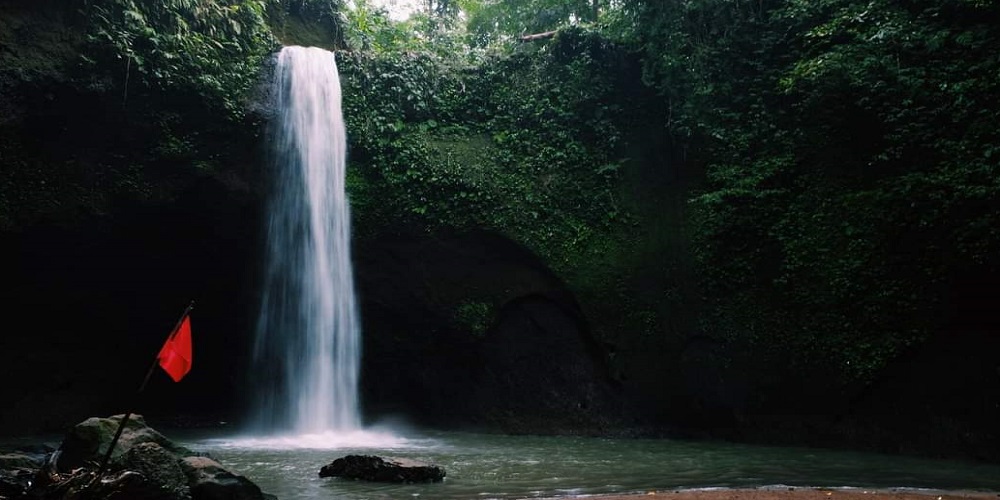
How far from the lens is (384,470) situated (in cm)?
746

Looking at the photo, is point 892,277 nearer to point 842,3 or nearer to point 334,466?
point 842,3

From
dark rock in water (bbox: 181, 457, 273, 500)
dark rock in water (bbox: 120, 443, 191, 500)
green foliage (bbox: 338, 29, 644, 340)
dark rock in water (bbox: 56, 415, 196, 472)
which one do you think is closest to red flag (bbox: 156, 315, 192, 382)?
dark rock in water (bbox: 120, 443, 191, 500)

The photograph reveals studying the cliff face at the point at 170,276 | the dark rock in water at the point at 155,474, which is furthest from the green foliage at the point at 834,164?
the dark rock in water at the point at 155,474

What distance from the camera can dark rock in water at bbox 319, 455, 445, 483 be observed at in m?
7.39

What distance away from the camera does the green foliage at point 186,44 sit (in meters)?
12.5

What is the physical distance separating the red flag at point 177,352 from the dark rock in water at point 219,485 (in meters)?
1.09

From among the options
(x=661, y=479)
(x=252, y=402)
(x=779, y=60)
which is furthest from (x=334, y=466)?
(x=779, y=60)

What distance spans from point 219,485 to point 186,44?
955 centimetres

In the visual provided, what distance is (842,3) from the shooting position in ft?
40.9

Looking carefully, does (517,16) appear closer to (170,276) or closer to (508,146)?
(508,146)

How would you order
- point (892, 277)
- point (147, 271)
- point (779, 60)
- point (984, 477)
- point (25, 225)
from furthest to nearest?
point (147, 271), point (779, 60), point (25, 225), point (892, 277), point (984, 477)

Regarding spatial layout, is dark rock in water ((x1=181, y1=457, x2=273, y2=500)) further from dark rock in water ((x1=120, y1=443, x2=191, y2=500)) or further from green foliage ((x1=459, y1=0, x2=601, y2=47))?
green foliage ((x1=459, y1=0, x2=601, y2=47))

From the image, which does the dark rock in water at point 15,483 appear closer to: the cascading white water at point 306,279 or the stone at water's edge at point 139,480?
the stone at water's edge at point 139,480

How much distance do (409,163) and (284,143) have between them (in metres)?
2.31
